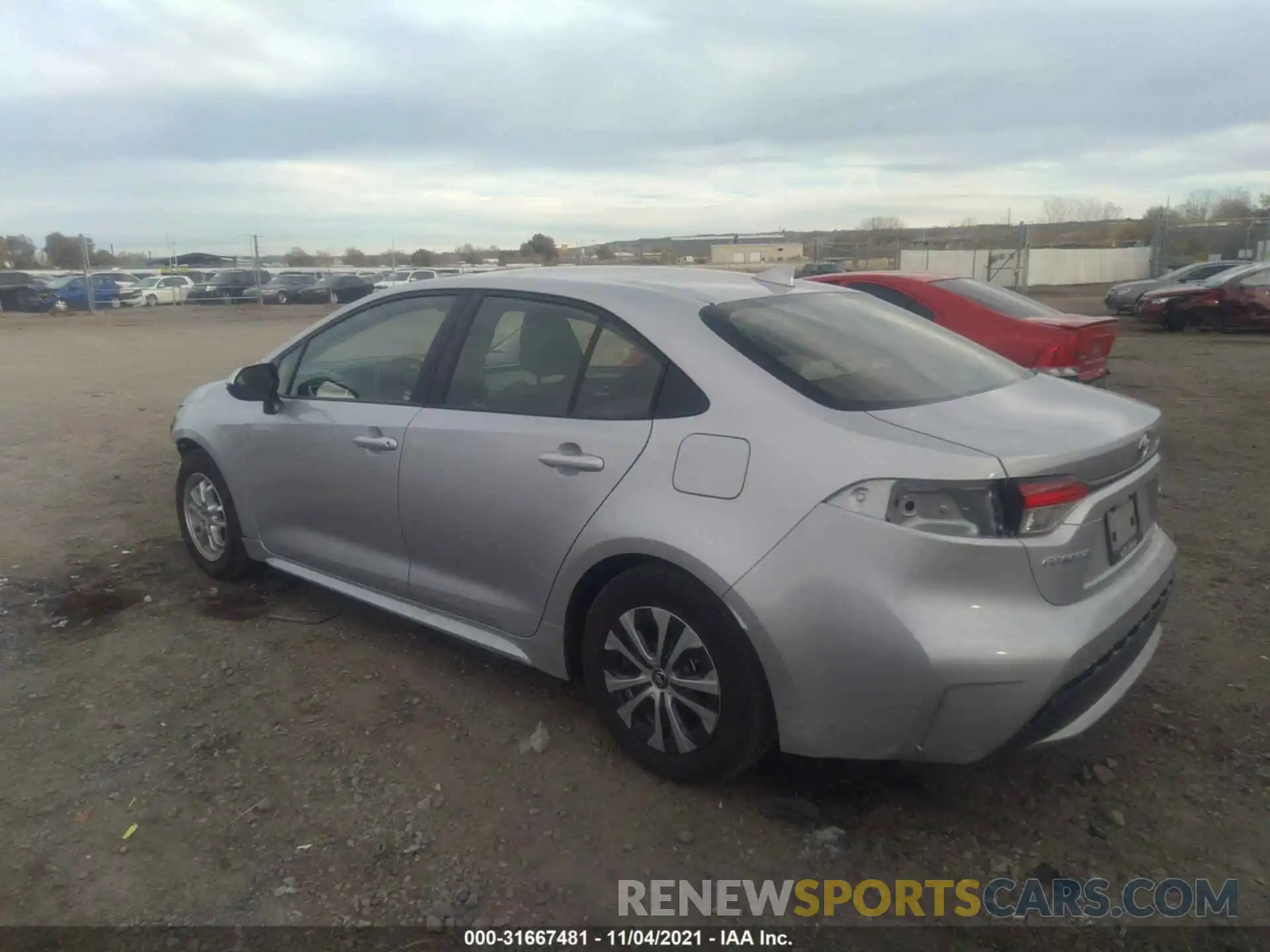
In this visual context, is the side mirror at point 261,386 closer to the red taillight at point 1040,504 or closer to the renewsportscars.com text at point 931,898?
the renewsportscars.com text at point 931,898

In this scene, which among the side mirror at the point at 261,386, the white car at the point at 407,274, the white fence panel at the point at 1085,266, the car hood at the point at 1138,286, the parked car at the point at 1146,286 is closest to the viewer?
the side mirror at the point at 261,386

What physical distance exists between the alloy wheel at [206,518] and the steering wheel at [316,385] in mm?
827

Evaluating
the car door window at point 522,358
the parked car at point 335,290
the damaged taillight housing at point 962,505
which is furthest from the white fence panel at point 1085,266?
the damaged taillight housing at point 962,505

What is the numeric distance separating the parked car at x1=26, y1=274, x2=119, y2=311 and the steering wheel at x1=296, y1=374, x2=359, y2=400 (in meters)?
30.4

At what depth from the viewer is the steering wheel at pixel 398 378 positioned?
387 cm

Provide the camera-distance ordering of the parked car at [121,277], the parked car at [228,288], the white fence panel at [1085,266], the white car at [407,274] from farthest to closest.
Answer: the white fence panel at [1085,266] < the white car at [407,274] < the parked car at [228,288] < the parked car at [121,277]

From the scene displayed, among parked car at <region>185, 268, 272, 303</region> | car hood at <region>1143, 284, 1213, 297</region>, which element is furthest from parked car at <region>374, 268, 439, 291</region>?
car hood at <region>1143, 284, 1213, 297</region>

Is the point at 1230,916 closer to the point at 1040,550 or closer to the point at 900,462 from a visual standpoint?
the point at 1040,550

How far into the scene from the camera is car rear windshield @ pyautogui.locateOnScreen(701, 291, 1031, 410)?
9.74 ft

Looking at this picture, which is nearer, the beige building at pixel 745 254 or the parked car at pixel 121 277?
the beige building at pixel 745 254

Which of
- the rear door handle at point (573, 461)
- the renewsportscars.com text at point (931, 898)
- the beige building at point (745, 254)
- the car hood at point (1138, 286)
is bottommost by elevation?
the renewsportscars.com text at point (931, 898)

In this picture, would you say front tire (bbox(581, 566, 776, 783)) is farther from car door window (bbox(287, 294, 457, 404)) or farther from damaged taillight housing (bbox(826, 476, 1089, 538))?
car door window (bbox(287, 294, 457, 404))

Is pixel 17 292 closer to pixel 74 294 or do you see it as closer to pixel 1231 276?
pixel 74 294

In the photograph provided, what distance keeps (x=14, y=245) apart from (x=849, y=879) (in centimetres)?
6390
